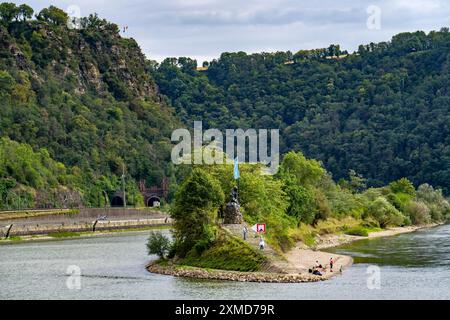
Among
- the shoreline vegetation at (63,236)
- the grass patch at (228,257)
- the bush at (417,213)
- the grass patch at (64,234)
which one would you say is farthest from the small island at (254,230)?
the grass patch at (64,234)

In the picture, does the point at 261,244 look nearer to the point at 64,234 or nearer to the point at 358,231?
the point at 358,231

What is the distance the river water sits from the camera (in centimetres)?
6750

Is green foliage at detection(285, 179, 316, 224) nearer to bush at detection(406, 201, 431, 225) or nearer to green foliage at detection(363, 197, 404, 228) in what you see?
green foliage at detection(363, 197, 404, 228)

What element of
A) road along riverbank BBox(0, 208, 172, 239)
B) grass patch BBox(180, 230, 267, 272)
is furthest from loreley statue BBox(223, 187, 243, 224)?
road along riverbank BBox(0, 208, 172, 239)

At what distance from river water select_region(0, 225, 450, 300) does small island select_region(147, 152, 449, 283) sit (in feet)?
7.37

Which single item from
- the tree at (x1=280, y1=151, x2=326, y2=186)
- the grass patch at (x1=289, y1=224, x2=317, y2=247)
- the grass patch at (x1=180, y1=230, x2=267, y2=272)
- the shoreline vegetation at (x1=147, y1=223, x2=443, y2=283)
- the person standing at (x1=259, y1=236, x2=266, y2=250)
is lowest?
the grass patch at (x1=289, y1=224, x2=317, y2=247)

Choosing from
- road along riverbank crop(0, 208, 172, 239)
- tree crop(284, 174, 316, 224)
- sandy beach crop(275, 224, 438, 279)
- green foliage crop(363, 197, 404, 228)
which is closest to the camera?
sandy beach crop(275, 224, 438, 279)

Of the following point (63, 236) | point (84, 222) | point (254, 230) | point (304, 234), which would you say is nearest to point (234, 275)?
point (254, 230)

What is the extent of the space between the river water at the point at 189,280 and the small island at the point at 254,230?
2.25 meters

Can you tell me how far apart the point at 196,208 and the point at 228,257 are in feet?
22.0

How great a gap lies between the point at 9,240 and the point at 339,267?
57.7 metres
